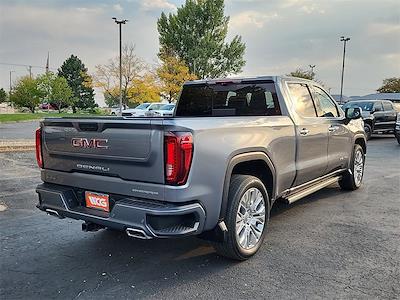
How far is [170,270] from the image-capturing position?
11.9 feet

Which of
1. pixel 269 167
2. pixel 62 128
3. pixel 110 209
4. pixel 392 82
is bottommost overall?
pixel 110 209

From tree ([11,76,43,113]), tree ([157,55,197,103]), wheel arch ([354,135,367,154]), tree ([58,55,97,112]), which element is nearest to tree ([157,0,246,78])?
tree ([157,55,197,103])

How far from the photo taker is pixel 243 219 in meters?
3.90

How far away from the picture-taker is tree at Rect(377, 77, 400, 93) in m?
77.6

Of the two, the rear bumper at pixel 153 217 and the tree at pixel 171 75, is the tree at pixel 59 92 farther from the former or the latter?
the rear bumper at pixel 153 217

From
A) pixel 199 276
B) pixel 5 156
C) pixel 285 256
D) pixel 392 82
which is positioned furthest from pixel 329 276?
pixel 392 82

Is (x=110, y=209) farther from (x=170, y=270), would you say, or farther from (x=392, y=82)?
(x=392, y=82)

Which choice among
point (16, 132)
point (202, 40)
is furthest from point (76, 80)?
point (16, 132)

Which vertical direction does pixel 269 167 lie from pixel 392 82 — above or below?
below

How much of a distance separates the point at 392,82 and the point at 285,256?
3394 inches

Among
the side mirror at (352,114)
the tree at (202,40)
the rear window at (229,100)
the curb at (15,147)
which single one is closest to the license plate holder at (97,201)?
the rear window at (229,100)

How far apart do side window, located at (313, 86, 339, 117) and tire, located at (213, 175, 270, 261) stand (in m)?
2.18

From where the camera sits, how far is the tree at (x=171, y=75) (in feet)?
127

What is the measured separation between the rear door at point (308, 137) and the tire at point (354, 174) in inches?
52.8
